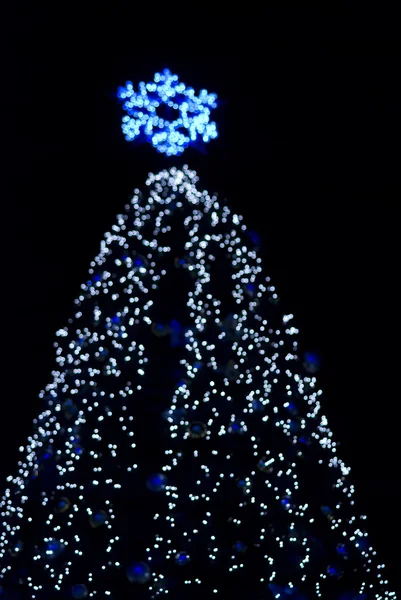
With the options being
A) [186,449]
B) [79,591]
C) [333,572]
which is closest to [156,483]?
[186,449]

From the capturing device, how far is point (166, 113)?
2260 millimetres

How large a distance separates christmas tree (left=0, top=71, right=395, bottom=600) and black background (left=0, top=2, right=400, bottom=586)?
0.71 m

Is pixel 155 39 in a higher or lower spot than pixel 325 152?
higher

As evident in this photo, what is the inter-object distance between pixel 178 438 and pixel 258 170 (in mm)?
1406

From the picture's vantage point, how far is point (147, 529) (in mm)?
2002

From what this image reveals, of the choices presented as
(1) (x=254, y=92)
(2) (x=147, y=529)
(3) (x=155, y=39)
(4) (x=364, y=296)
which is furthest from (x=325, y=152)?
(2) (x=147, y=529)

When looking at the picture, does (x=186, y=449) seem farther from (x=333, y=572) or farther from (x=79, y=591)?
(x=333, y=572)

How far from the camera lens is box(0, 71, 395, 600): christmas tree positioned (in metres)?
2.02

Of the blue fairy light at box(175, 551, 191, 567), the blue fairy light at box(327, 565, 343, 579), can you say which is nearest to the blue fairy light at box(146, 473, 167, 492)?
the blue fairy light at box(175, 551, 191, 567)

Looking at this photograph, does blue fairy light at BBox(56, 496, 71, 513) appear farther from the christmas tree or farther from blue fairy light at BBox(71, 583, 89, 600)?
blue fairy light at BBox(71, 583, 89, 600)

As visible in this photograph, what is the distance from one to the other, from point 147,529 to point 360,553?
688mm

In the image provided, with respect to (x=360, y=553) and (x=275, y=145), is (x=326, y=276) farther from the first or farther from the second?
(x=360, y=553)

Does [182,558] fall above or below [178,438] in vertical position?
below

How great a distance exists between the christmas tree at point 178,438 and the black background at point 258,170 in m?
0.71
